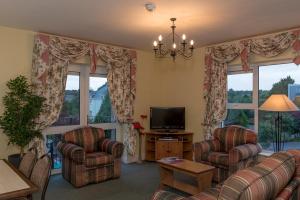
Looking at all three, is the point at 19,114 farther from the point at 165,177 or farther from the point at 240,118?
the point at 240,118

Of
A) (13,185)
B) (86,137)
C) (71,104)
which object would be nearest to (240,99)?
(86,137)

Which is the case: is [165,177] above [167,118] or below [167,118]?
below

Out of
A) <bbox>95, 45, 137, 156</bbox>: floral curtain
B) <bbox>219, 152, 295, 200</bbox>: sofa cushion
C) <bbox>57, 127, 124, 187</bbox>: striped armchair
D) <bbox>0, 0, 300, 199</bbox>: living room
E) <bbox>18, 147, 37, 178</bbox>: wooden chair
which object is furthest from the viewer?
<bbox>95, 45, 137, 156</bbox>: floral curtain

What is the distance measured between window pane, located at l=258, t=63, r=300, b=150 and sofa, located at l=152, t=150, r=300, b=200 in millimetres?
2290

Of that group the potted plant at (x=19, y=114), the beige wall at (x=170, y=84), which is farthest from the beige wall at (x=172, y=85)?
the potted plant at (x=19, y=114)

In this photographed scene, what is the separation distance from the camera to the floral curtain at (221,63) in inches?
164

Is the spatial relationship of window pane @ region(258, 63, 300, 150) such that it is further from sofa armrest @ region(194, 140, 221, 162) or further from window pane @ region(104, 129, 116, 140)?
window pane @ region(104, 129, 116, 140)

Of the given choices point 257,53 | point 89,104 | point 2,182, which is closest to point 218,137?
point 257,53

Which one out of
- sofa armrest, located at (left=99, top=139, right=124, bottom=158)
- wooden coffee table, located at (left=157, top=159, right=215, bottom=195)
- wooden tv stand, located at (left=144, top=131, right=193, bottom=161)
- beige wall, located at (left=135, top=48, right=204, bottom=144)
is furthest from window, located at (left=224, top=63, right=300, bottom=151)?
sofa armrest, located at (left=99, top=139, right=124, bottom=158)

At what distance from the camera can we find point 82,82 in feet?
16.3

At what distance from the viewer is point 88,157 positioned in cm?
394

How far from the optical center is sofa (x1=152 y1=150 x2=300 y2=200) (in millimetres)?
1435

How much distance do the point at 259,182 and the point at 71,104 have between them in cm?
403

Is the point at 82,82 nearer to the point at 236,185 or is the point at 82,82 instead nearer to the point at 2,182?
the point at 2,182
